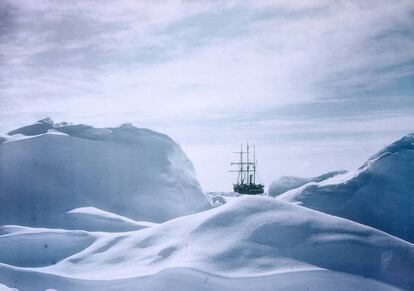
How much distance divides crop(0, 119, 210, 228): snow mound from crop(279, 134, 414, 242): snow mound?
5.67 m

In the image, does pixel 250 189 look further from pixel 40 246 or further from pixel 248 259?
pixel 248 259

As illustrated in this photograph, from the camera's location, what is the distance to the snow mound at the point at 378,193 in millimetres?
16000

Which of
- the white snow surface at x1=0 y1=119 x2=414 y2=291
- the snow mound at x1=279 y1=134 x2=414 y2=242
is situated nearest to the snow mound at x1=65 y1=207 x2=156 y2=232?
the white snow surface at x1=0 y1=119 x2=414 y2=291

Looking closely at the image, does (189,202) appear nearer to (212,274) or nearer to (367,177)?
(367,177)

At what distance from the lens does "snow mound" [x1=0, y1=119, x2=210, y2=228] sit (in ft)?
41.8

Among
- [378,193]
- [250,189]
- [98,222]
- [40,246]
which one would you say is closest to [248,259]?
[40,246]

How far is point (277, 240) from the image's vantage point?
21.9 feet

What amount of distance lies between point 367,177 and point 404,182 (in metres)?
1.56

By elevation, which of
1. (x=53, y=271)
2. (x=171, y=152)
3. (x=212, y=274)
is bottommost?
(x=53, y=271)

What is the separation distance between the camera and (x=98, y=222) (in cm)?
1158

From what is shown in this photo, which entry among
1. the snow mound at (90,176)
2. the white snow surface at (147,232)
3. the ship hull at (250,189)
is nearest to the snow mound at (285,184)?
the white snow surface at (147,232)

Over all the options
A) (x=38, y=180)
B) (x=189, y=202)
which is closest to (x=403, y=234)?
(x=189, y=202)

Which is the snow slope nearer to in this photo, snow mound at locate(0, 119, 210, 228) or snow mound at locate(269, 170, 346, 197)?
snow mound at locate(0, 119, 210, 228)

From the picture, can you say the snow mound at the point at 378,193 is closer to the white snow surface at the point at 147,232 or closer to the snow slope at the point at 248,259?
the white snow surface at the point at 147,232
